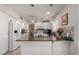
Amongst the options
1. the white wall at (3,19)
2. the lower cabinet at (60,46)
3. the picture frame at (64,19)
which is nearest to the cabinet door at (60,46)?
the lower cabinet at (60,46)

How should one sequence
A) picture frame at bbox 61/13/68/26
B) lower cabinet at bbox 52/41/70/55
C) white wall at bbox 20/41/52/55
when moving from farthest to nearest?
1. white wall at bbox 20/41/52/55
2. lower cabinet at bbox 52/41/70/55
3. picture frame at bbox 61/13/68/26

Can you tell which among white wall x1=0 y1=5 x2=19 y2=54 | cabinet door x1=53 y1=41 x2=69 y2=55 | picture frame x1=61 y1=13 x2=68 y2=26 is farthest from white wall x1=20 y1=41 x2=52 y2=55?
picture frame x1=61 y1=13 x2=68 y2=26

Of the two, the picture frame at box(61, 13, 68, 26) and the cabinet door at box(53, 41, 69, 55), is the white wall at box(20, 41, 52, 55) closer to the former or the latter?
the cabinet door at box(53, 41, 69, 55)

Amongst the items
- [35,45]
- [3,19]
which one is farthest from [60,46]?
[3,19]

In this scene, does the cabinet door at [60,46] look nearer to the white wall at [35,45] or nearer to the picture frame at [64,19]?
the white wall at [35,45]

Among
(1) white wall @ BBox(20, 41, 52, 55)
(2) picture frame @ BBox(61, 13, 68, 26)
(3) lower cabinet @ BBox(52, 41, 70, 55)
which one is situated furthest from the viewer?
(1) white wall @ BBox(20, 41, 52, 55)

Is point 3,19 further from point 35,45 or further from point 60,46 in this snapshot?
point 60,46

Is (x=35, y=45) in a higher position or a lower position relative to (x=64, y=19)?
lower

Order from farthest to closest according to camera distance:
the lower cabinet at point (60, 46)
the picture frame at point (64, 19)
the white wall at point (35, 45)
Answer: the white wall at point (35, 45) → the lower cabinet at point (60, 46) → the picture frame at point (64, 19)

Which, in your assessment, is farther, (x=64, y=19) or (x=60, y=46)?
(x=60, y=46)

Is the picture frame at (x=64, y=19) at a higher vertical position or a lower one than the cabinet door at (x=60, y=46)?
higher

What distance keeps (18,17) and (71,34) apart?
153 centimetres

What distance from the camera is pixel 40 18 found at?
3191mm
